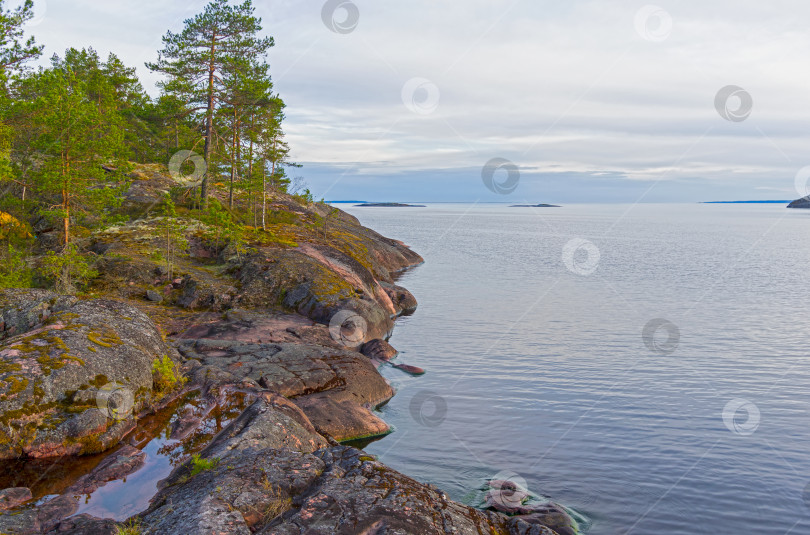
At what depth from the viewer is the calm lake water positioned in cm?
1470

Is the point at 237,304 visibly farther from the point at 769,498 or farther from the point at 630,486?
the point at 769,498

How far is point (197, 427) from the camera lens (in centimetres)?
1316

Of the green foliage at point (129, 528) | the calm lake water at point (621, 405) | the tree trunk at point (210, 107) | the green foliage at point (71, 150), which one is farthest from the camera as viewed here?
the tree trunk at point (210, 107)

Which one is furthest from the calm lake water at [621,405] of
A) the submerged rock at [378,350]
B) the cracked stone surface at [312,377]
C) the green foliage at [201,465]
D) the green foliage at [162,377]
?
the green foliage at [201,465]

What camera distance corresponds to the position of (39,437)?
11.4 metres

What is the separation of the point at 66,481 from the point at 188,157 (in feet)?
133

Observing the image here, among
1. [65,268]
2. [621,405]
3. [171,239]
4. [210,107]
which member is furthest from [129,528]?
[210,107]

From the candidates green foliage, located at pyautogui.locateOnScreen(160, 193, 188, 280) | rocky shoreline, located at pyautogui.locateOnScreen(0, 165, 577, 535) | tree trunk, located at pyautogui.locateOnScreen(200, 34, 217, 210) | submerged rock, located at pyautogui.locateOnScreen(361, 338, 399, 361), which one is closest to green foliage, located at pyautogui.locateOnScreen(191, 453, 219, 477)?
rocky shoreline, located at pyautogui.locateOnScreen(0, 165, 577, 535)

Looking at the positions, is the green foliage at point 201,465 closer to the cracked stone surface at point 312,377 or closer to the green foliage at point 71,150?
the cracked stone surface at point 312,377

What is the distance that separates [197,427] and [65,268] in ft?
50.1

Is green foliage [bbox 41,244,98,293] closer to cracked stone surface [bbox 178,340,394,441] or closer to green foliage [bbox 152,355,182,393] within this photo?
cracked stone surface [bbox 178,340,394,441]

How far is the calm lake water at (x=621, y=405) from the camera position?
14703 millimetres

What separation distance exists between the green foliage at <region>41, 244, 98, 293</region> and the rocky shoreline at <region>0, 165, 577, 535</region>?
1.94 m

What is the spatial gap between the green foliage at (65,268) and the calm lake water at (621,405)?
15.3m
